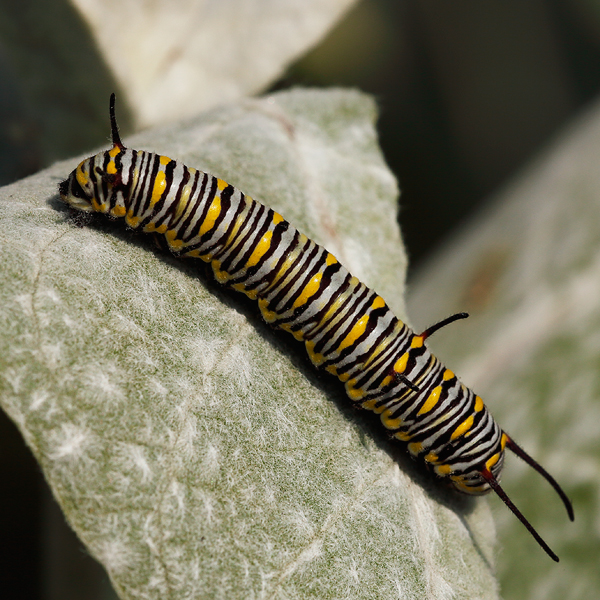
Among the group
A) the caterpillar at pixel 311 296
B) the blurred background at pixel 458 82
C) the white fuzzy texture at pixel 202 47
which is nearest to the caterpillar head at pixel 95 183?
the caterpillar at pixel 311 296

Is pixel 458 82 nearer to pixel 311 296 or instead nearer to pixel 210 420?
pixel 311 296

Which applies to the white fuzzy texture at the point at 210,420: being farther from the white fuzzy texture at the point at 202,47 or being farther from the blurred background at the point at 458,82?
the blurred background at the point at 458,82

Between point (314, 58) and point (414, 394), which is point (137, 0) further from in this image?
point (414, 394)

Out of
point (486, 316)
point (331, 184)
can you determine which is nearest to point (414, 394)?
point (331, 184)

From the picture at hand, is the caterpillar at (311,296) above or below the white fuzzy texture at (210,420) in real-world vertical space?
above

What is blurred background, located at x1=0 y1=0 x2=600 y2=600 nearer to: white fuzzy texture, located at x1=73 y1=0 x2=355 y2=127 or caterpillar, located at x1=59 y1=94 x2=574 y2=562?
white fuzzy texture, located at x1=73 y1=0 x2=355 y2=127

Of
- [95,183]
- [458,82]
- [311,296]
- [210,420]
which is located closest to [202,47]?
[95,183]
